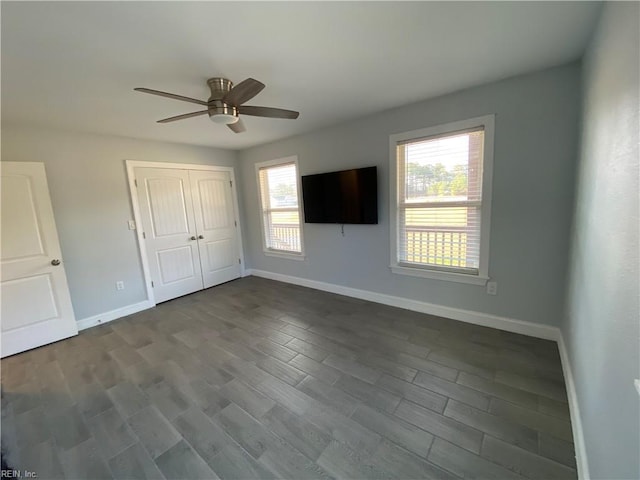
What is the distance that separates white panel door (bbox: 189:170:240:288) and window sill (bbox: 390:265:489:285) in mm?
3052

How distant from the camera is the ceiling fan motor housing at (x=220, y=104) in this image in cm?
196

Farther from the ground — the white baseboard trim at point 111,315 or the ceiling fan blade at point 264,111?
the ceiling fan blade at point 264,111

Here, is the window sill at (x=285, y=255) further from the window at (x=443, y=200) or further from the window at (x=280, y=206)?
the window at (x=443, y=200)

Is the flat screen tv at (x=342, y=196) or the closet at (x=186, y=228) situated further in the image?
the closet at (x=186, y=228)

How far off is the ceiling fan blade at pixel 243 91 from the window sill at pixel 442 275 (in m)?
2.42

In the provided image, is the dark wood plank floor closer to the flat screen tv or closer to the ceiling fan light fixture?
the flat screen tv

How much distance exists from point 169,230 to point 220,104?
8.95ft

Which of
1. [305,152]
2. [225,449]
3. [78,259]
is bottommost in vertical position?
[225,449]

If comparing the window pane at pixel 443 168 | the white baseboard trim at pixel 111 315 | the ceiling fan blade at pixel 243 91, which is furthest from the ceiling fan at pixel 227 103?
the white baseboard trim at pixel 111 315

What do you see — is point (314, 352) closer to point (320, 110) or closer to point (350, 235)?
point (350, 235)

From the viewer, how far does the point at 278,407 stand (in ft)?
6.01

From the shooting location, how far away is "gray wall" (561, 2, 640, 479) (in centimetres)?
87

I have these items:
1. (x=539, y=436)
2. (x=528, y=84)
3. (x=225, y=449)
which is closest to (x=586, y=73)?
(x=528, y=84)

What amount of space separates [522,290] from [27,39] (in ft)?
13.4
